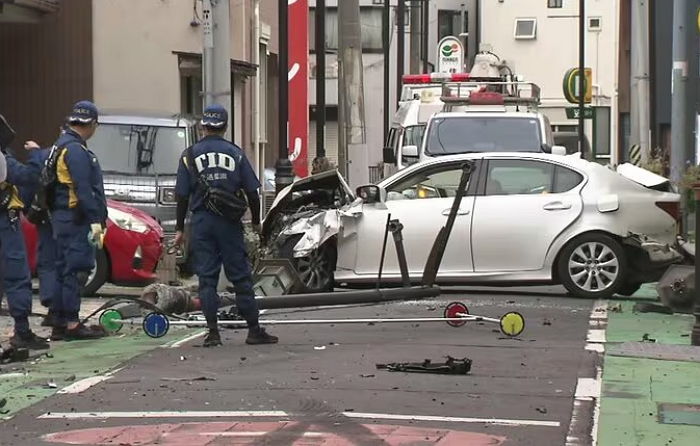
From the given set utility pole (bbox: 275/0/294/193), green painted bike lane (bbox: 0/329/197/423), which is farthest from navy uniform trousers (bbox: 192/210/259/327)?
utility pole (bbox: 275/0/294/193)

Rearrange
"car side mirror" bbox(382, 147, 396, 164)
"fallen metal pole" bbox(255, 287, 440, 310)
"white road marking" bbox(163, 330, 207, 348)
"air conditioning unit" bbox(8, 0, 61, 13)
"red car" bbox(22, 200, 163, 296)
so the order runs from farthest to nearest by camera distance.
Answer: "air conditioning unit" bbox(8, 0, 61, 13) < "car side mirror" bbox(382, 147, 396, 164) < "red car" bbox(22, 200, 163, 296) < "fallen metal pole" bbox(255, 287, 440, 310) < "white road marking" bbox(163, 330, 207, 348)

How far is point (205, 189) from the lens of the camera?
9.80 metres

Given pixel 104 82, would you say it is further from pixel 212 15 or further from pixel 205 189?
pixel 205 189

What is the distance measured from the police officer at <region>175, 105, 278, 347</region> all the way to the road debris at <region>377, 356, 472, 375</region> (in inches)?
62.8

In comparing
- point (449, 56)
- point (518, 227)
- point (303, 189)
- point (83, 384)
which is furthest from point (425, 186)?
point (449, 56)

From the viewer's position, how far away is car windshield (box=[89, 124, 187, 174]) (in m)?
17.2

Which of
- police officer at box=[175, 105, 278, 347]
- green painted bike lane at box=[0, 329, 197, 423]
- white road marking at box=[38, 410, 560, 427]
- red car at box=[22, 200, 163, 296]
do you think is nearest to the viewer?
white road marking at box=[38, 410, 560, 427]

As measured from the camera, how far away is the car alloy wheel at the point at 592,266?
13.7 metres

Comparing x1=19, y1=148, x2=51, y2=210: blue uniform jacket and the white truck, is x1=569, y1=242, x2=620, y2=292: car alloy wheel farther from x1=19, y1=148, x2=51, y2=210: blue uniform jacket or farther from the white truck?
x1=19, y1=148, x2=51, y2=210: blue uniform jacket

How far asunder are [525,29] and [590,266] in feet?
141

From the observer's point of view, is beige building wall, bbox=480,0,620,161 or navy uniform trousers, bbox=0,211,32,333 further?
beige building wall, bbox=480,0,620,161

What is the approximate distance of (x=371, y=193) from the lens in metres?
13.9

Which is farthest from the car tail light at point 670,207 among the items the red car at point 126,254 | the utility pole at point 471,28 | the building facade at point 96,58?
the utility pole at point 471,28

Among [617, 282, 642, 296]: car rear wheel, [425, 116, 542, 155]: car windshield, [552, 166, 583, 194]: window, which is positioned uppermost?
[425, 116, 542, 155]: car windshield
